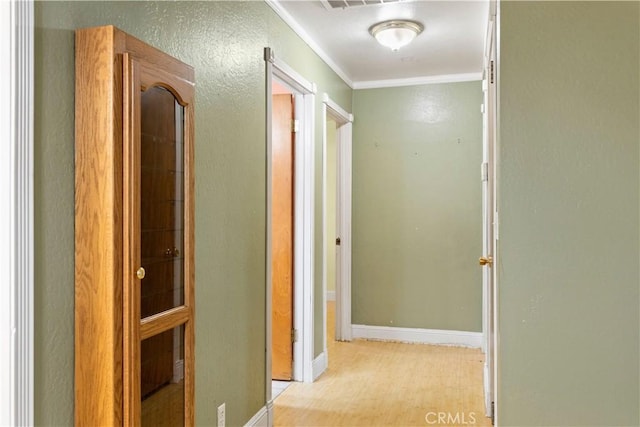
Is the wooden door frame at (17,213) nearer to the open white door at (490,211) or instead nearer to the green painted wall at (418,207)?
the open white door at (490,211)

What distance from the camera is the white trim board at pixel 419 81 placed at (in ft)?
14.9

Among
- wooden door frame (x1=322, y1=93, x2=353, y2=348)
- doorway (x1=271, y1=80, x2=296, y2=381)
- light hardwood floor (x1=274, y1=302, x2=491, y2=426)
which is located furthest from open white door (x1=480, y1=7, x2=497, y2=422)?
wooden door frame (x1=322, y1=93, x2=353, y2=348)

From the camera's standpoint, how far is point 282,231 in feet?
11.8

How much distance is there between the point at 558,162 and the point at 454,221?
2.67 m

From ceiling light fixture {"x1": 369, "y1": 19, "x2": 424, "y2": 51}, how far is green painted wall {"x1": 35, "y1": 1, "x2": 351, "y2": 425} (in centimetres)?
51

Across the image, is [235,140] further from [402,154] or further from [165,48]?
[402,154]

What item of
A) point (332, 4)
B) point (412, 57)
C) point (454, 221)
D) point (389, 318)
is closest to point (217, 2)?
point (332, 4)

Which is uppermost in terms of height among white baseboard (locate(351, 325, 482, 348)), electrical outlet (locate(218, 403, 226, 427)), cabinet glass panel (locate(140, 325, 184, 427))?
cabinet glass panel (locate(140, 325, 184, 427))

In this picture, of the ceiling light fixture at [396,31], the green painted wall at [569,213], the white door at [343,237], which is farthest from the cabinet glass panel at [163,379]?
the white door at [343,237]

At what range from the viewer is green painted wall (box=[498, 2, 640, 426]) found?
192 cm

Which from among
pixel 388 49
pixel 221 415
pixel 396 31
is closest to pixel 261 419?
pixel 221 415

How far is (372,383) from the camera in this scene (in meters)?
3.59

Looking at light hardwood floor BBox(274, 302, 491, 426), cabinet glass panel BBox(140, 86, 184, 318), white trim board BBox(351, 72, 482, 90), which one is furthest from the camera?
white trim board BBox(351, 72, 482, 90)

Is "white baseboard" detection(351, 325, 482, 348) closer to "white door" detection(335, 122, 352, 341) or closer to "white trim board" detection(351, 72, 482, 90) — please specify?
"white door" detection(335, 122, 352, 341)
